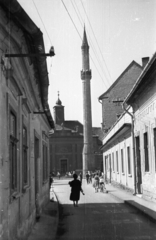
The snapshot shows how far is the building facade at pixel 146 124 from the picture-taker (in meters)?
13.3

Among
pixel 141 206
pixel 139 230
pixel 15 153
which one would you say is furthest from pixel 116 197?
pixel 15 153

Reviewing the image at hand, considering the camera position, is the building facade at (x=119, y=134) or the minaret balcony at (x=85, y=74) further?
the minaret balcony at (x=85, y=74)

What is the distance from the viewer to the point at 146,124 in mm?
14734

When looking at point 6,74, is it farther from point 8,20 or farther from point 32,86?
point 32,86

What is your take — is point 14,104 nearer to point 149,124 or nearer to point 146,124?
point 149,124

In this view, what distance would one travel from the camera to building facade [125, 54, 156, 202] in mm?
13289

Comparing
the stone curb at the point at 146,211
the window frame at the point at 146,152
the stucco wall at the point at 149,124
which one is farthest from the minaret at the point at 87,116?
the stone curb at the point at 146,211

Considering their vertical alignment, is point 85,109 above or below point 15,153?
above

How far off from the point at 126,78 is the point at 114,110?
16.4ft

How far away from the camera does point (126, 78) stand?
39812mm

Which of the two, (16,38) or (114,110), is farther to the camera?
(114,110)

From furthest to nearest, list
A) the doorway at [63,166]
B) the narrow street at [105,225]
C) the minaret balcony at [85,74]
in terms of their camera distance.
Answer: the doorway at [63,166], the minaret balcony at [85,74], the narrow street at [105,225]

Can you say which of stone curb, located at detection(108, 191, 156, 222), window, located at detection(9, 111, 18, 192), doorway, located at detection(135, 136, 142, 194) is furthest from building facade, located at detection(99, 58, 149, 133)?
window, located at detection(9, 111, 18, 192)

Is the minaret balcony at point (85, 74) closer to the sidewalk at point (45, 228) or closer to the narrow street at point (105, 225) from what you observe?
the narrow street at point (105, 225)
